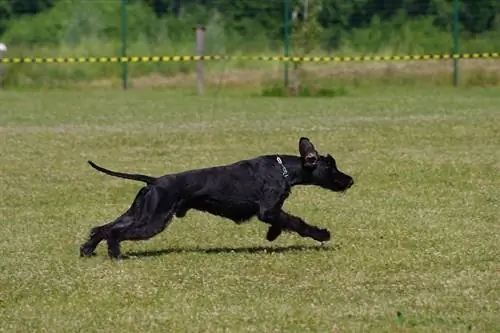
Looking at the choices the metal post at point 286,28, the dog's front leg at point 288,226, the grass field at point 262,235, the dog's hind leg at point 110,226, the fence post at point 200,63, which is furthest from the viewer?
the metal post at point 286,28

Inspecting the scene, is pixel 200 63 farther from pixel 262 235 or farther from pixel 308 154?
pixel 308 154

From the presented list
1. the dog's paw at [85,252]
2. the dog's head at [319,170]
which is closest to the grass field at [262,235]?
the dog's paw at [85,252]

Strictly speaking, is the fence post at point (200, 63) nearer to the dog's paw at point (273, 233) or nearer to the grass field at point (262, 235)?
the grass field at point (262, 235)

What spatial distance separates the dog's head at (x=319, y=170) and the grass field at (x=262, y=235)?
1.49ft

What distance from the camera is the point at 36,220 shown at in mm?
11266

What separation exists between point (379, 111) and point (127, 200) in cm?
941

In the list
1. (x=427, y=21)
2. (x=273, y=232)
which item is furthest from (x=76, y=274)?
(x=427, y=21)

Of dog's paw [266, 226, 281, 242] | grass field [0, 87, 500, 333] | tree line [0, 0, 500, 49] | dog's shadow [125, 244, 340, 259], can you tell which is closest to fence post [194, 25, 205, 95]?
tree line [0, 0, 500, 49]

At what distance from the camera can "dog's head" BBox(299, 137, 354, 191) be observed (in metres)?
9.19

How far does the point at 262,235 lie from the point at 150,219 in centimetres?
161

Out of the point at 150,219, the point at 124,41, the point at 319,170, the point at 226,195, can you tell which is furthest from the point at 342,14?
the point at 150,219

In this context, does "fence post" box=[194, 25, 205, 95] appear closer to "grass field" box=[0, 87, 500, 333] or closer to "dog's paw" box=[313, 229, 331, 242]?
"grass field" box=[0, 87, 500, 333]

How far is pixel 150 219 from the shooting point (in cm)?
880

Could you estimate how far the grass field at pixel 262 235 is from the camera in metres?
7.21
